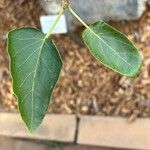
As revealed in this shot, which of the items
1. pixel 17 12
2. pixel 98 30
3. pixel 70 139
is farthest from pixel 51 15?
pixel 98 30

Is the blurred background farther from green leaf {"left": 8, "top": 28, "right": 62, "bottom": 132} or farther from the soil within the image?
green leaf {"left": 8, "top": 28, "right": 62, "bottom": 132}

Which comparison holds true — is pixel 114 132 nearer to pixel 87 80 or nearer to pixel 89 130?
pixel 89 130

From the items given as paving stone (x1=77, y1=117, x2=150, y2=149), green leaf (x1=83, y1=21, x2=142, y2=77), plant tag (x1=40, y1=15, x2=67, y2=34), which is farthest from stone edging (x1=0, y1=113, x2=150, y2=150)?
green leaf (x1=83, y1=21, x2=142, y2=77)

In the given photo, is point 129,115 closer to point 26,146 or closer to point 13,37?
point 26,146

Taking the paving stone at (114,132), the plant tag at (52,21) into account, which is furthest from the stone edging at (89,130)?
the plant tag at (52,21)

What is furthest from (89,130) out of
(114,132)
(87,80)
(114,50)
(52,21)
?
(114,50)
